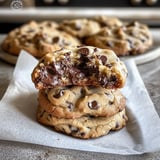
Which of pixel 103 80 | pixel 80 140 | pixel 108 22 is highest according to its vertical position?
pixel 103 80

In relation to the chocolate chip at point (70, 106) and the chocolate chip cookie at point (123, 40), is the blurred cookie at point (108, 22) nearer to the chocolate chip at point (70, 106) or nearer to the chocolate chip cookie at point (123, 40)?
the chocolate chip cookie at point (123, 40)

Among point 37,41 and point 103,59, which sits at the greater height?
point 103,59

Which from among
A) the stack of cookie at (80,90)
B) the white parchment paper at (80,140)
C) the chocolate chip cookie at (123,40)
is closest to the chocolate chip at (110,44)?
the chocolate chip cookie at (123,40)

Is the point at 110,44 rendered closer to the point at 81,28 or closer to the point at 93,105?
the point at 81,28

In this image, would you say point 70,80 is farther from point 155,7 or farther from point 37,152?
point 155,7

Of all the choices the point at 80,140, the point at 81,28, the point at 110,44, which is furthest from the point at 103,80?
the point at 81,28

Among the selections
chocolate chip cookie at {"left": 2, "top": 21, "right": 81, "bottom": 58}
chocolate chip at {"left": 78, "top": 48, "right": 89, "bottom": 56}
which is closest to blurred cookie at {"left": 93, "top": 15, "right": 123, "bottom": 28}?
chocolate chip cookie at {"left": 2, "top": 21, "right": 81, "bottom": 58}
